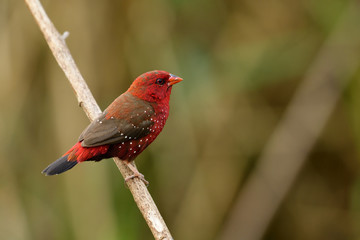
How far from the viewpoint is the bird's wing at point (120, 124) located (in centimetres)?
372

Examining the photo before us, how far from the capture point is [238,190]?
218 inches

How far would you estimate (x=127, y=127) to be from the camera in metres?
3.89

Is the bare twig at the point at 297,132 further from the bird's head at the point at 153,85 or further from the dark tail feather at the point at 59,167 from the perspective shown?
the dark tail feather at the point at 59,167

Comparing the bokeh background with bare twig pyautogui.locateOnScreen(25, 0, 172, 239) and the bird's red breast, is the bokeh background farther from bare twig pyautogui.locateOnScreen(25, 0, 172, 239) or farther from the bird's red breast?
bare twig pyautogui.locateOnScreen(25, 0, 172, 239)

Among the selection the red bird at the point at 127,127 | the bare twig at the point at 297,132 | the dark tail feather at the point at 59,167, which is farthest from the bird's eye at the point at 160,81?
the bare twig at the point at 297,132

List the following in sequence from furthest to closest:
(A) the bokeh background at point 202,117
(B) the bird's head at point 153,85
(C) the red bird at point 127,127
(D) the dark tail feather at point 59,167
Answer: (A) the bokeh background at point 202,117, (B) the bird's head at point 153,85, (C) the red bird at point 127,127, (D) the dark tail feather at point 59,167

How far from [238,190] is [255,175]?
0.32 metres

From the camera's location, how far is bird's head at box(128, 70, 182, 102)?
13.5ft

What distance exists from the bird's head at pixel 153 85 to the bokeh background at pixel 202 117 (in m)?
1.01

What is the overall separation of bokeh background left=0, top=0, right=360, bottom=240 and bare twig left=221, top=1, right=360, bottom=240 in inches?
0.5

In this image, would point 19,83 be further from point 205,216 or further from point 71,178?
point 205,216

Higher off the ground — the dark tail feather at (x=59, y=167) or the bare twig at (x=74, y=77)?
the bare twig at (x=74, y=77)

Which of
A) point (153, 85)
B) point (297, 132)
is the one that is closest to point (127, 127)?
point (153, 85)

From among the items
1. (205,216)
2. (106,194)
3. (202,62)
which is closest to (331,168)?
(205,216)
